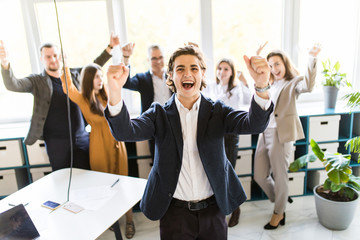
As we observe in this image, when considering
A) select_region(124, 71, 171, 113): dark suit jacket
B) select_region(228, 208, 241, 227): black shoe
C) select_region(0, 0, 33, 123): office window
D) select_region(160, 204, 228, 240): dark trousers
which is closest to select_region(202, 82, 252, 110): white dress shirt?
select_region(124, 71, 171, 113): dark suit jacket

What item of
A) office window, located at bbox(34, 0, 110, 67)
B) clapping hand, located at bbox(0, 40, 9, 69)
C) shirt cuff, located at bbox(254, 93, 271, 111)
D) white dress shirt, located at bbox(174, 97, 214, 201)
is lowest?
white dress shirt, located at bbox(174, 97, 214, 201)

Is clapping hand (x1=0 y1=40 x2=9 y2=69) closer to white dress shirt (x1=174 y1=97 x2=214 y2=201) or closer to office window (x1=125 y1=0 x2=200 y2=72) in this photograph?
white dress shirt (x1=174 y1=97 x2=214 y2=201)

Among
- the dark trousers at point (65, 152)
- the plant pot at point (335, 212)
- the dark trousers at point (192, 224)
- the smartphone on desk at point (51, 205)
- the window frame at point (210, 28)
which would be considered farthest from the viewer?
the window frame at point (210, 28)

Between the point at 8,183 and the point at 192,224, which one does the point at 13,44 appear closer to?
the point at 8,183

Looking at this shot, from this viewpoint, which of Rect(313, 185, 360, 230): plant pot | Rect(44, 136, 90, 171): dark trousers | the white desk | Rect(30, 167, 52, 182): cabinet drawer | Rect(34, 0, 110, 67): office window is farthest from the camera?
Rect(313, 185, 360, 230): plant pot

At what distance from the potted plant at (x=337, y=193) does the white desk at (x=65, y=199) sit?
147 cm

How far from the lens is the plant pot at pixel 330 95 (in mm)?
2854

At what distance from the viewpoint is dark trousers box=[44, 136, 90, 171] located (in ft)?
6.75

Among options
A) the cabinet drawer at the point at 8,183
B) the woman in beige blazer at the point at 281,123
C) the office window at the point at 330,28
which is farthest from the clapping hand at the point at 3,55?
the office window at the point at 330,28

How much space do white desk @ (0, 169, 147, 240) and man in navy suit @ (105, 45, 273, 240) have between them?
34 cm

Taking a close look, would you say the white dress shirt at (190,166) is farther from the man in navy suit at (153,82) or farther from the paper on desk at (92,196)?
the man in navy suit at (153,82)

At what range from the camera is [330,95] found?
2.87 m

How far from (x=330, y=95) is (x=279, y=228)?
4.48ft

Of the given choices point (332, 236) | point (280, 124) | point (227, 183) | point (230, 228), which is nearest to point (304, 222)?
point (332, 236)
